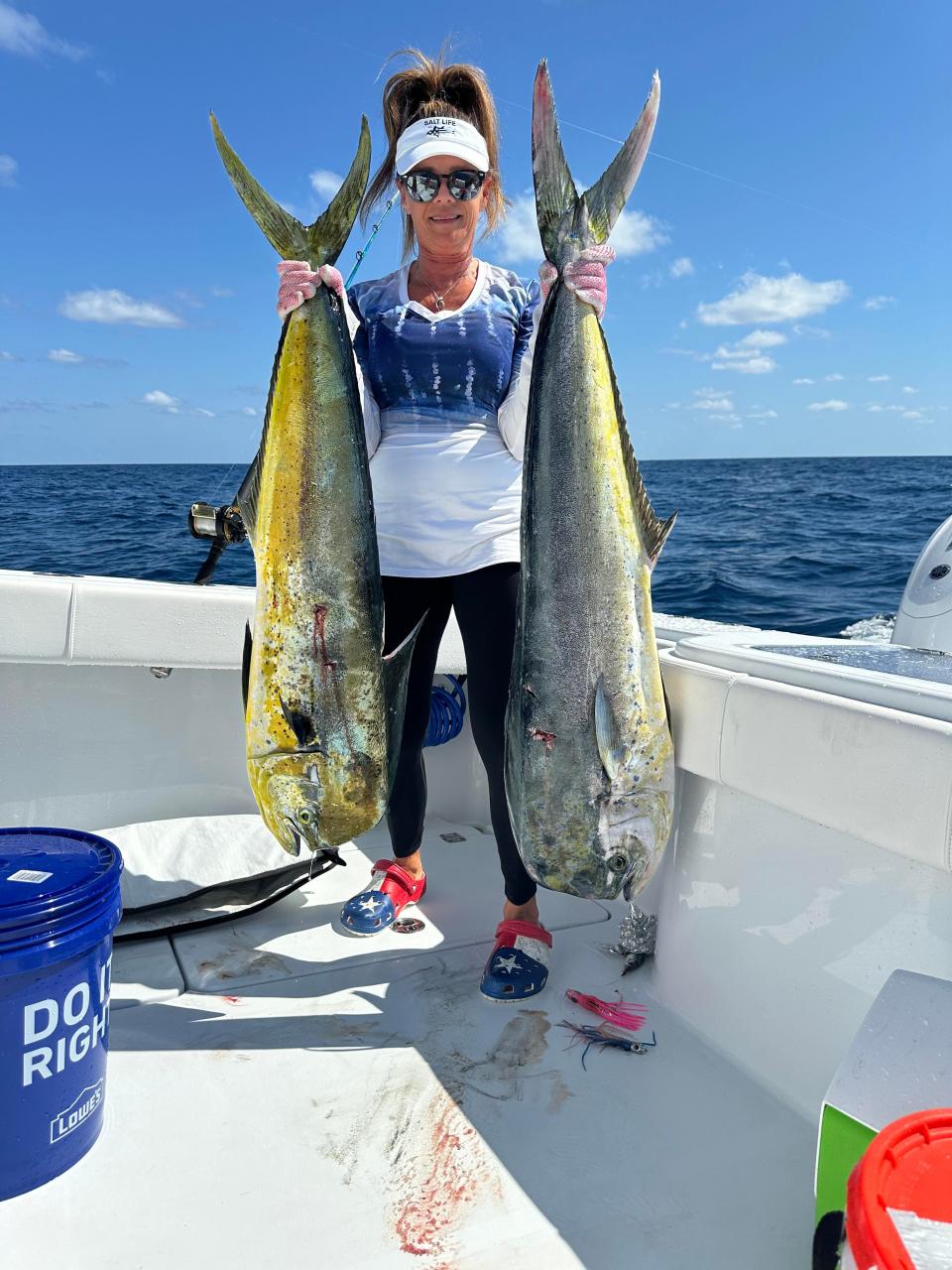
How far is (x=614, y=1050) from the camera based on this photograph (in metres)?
2.03

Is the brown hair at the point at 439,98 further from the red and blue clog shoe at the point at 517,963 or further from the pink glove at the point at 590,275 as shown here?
the red and blue clog shoe at the point at 517,963

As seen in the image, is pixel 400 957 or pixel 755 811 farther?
pixel 400 957

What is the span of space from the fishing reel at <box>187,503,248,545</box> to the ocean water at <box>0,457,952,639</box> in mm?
810

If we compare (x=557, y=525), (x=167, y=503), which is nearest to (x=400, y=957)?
(x=557, y=525)

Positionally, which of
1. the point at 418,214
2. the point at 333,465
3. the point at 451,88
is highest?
the point at 451,88

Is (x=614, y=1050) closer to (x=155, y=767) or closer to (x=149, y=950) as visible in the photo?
(x=149, y=950)

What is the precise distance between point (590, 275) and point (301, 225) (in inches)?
26.5

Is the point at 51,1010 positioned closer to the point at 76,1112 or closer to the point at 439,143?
the point at 76,1112

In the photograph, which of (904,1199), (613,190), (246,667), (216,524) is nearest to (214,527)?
(216,524)

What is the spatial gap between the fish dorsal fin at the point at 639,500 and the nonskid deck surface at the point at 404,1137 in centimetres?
108

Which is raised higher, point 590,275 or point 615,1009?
point 590,275

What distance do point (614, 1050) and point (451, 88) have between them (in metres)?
2.33

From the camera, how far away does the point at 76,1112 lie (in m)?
1.60

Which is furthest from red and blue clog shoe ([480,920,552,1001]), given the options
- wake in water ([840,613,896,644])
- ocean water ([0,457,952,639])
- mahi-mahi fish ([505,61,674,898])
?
wake in water ([840,613,896,644])
